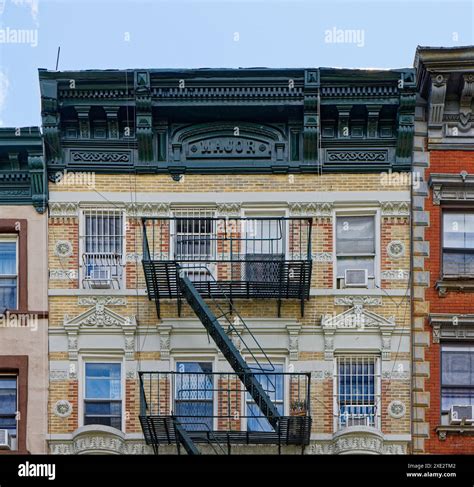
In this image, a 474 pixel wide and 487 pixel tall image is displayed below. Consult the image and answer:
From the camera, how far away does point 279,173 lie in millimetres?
22922

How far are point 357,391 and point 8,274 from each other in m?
6.05

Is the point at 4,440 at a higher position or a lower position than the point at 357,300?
lower

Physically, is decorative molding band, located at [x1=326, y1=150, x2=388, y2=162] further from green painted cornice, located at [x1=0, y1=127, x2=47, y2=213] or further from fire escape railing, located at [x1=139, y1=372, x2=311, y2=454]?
green painted cornice, located at [x1=0, y1=127, x2=47, y2=213]

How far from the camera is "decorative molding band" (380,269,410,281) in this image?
2241 cm

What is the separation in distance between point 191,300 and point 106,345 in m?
1.67

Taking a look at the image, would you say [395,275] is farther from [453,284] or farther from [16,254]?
[16,254]

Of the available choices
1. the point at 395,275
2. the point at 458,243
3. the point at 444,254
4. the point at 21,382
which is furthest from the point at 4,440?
the point at 458,243

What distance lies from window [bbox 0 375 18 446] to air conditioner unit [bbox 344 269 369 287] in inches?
Answer: 222

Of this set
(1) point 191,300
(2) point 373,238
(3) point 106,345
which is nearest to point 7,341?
(3) point 106,345

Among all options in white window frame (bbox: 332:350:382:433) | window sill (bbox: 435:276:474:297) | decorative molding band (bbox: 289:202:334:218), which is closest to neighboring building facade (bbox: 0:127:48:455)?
decorative molding band (bbox: 289:202:334:218)

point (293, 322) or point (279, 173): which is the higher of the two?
point (279, 173)

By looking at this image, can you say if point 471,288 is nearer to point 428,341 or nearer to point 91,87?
point 428,341

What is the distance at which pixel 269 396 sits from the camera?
71.8 ft

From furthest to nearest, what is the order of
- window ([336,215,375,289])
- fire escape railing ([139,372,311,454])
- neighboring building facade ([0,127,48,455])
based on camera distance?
window ([336,215,375,289])
neighboring building facade ([0,127,48,455])
fire escape railing ([139,372,311,454])
